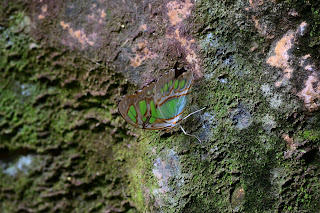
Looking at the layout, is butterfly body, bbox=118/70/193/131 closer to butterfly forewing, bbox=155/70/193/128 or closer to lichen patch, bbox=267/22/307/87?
butterfly forewing, bbox=155/70/193/128

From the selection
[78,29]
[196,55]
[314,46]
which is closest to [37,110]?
[78,29]

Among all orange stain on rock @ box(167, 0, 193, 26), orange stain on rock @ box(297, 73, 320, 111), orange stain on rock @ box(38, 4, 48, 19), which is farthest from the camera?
orange stain on rock @ box(38, 4, 48, 19)

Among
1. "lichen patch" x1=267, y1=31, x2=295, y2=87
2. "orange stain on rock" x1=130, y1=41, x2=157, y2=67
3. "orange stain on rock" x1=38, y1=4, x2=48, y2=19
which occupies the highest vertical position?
"orange stain on rock" x1=38, y1=4, x2=48, y2=19

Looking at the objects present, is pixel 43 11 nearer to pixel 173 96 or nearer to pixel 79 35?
pixel 79 35

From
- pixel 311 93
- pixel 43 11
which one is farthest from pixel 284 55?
pixel 43 11

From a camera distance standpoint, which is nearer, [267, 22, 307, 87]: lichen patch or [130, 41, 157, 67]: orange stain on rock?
[267, 22, 307, 87]: lichen patch

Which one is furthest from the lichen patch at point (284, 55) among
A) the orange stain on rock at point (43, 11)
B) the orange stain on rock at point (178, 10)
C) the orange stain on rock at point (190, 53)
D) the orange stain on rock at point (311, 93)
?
the orange stain on rock at point (43, 11)

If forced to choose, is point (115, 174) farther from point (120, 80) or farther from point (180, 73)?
point (180, 73)

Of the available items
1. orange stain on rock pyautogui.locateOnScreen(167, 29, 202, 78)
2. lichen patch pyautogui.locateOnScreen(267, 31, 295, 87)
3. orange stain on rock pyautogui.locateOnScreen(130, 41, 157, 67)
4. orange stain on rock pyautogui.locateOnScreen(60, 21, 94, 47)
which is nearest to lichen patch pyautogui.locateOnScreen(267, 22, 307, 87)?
lichen patch pyautogui.locateOnScreen(267, 31, 295, 87)
